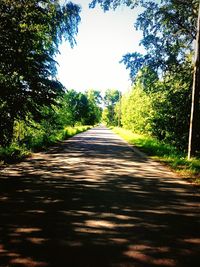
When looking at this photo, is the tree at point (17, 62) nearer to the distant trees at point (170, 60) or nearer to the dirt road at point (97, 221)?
the dirt road at point (97, 221)

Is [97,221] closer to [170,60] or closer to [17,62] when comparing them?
[17,62]

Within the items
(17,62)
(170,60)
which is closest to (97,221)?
(17,62)

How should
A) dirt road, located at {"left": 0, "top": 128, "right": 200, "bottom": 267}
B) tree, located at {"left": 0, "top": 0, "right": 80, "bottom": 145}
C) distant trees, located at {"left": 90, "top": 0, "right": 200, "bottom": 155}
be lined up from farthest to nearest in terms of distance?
distant trees, located at {"left": 90, "top": 0, "right": 200, "bottom": 155} → tree, located at {"left": 0, "top": 0, "right": 80, "bottom": 145} → dirt road, located at {"left": 0, "top": 128, "right": 200, "bottom": 267}

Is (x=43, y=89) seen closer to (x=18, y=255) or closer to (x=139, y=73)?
(x=139, y=73)

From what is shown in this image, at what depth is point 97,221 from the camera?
5324 millimetres

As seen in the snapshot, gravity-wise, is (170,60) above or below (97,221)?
above

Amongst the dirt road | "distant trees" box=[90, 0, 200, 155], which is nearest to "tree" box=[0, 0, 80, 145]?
the dirt road

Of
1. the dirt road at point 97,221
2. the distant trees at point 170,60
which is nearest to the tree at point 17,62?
the dirt road at point 97,221

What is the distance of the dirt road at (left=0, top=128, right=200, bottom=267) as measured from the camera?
3.94 meters

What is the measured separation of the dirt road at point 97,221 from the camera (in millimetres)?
3941

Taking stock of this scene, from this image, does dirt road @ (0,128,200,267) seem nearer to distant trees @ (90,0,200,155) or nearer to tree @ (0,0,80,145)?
tree @ (0,0,80,145)

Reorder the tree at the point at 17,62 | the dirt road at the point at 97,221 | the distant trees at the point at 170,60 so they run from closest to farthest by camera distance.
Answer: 1. the dirt road at the point at 97,221
2. the tree at the point at 17,62
3. the distant trees at the point at 170,60

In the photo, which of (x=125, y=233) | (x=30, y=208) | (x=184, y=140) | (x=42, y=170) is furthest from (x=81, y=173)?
(x=184, y=140)

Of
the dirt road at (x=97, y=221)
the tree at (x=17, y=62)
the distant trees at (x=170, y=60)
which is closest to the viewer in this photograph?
the dirt road at (x=97, y=221)
